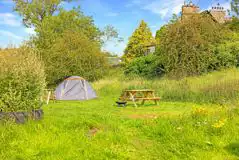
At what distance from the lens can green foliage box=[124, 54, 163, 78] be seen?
23.4m

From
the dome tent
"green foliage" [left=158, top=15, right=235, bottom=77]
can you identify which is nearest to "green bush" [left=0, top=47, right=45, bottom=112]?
the dome tent

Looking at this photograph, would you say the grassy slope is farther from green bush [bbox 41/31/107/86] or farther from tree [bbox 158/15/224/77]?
green bush [bbox 41/31/107/86]

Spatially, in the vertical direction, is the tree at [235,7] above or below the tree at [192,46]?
above

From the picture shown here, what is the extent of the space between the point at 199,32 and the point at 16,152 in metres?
17.0

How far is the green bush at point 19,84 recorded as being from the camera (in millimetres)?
8078

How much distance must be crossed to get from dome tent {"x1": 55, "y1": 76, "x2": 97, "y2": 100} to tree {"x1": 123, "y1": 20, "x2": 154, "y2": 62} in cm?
1562

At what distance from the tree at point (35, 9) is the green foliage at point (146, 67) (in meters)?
19.9

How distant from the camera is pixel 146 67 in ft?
81.2

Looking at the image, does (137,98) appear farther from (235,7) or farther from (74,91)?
(235,7)

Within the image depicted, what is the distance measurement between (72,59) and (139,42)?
1167cm

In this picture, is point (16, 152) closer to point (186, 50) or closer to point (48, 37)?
point (186, 50)

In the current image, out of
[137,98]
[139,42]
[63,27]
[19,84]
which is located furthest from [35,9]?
[19,84]

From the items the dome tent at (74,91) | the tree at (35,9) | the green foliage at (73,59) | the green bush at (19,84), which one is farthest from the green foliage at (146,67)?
the tree at (35,9)

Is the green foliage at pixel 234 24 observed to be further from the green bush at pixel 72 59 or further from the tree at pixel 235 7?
the green bush at pixel 72 59
